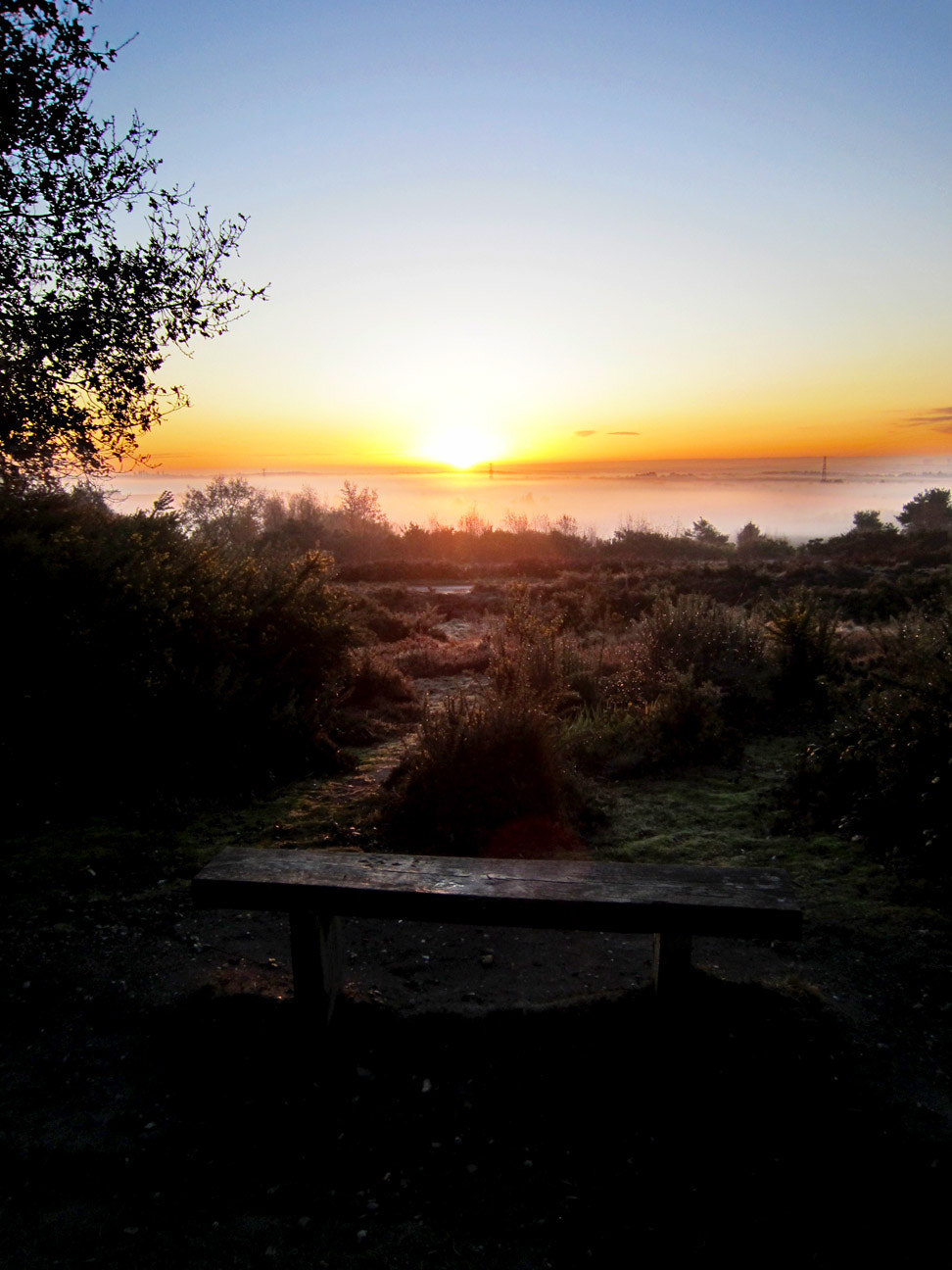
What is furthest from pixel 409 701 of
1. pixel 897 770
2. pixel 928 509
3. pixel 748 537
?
pixel 928 509

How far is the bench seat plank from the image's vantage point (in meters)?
2.77

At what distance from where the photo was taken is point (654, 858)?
16.1 feet

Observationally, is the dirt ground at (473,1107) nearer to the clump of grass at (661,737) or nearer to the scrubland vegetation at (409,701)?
the scrubland vegetation at (409,701)

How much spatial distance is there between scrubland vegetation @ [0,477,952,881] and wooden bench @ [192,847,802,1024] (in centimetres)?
188

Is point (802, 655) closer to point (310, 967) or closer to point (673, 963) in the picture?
point (673, 963)

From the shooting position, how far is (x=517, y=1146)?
2506mm

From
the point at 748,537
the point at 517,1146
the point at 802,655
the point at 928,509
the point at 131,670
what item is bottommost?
the point at 517,1146

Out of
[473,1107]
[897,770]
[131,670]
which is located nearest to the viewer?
[473,1107]

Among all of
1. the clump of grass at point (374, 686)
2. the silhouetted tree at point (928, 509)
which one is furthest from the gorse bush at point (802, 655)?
the silhouetted tree at point (928, 509)

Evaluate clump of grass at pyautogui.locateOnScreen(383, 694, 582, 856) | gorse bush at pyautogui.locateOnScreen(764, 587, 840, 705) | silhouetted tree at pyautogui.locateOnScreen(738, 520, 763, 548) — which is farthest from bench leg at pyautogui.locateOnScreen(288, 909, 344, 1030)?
silhouetted tree at pyautogui.locateOnScreen(738, 520, 763, 548)

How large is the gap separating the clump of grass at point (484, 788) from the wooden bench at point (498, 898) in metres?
1.82

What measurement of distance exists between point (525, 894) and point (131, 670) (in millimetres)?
3906

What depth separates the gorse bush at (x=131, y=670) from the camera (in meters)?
5.44

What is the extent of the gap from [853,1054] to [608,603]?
1236cm
